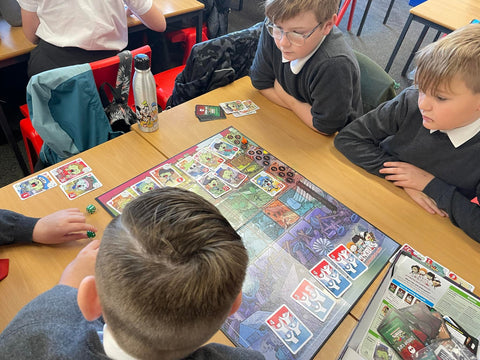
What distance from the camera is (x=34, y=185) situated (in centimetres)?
101

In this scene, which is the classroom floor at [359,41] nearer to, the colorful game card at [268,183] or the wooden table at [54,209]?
the wooden table at [54,209]

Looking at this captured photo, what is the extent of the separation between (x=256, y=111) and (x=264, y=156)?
29 cm

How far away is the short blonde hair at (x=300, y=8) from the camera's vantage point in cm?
114

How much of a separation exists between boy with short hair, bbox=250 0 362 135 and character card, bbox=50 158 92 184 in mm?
831

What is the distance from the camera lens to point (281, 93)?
4.73 ft

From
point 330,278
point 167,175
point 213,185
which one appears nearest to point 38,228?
point 167,175

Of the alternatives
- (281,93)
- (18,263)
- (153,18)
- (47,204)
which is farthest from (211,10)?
(18,263)

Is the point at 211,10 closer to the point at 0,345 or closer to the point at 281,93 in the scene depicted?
the point at 281,93

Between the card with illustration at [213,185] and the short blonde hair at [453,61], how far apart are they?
0.69 metres

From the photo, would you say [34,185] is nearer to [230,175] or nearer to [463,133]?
[230,175]

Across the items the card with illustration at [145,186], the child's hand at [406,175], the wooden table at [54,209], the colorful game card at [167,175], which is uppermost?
the child's hand at [406,175]

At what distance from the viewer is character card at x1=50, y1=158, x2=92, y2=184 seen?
40.9 inches

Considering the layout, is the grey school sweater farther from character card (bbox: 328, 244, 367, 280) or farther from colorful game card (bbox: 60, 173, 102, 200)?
colorful game card (bbox: 60, 173, 102, 200)

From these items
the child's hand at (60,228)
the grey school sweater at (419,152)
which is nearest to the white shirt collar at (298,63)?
the grey school sweater at (419,152)
